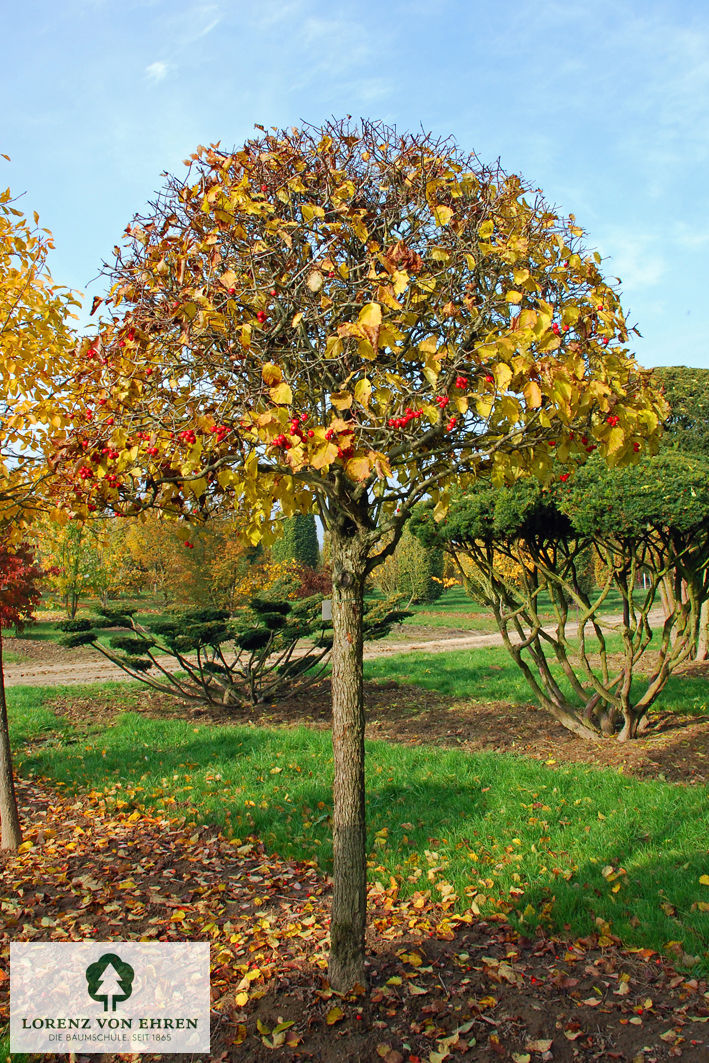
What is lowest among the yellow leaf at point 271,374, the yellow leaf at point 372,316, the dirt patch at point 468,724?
the dirt patch at point 468,724

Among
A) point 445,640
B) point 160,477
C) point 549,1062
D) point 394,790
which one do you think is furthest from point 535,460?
point 445,640

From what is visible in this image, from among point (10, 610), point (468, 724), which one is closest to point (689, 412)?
point (468, 724)

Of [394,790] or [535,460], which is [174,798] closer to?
[394,790]

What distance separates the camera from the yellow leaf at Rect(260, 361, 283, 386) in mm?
2377

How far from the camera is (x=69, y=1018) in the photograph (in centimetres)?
297

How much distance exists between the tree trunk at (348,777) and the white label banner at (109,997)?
26.2 inches

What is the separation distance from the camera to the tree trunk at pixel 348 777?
9.70 feet

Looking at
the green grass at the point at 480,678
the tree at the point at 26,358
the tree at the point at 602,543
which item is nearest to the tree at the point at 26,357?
the tree at the point at 26,358

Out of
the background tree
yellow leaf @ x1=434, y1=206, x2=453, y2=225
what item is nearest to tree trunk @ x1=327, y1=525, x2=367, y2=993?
yellow leaf @ x1=434, y1=206, x2=453, y2=225

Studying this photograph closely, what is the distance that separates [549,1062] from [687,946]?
118cm

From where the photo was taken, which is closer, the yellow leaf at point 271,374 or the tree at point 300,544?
the yellow leaf at point 271,374

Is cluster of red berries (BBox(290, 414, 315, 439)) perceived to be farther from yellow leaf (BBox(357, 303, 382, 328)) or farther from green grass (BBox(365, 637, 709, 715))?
green grass (BBox(365, 637, 709, 715))

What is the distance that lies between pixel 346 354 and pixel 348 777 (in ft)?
6.08

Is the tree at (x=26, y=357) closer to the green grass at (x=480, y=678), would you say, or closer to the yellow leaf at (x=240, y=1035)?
the yellow leaf at (x=240, y=1035)
